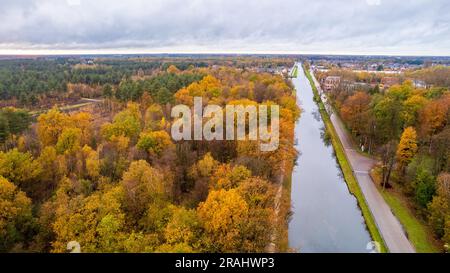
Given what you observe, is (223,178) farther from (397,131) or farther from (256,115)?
(397,131)

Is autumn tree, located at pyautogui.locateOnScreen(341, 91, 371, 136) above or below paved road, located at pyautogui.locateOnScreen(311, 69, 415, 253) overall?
above

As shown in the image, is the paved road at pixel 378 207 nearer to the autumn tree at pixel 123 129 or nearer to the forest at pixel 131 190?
the forest at pixel 131 190

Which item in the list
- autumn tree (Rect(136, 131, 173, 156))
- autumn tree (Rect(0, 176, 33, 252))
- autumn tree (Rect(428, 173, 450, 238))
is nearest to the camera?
A: autumn tree (Rect(0, 176, 33, 252))

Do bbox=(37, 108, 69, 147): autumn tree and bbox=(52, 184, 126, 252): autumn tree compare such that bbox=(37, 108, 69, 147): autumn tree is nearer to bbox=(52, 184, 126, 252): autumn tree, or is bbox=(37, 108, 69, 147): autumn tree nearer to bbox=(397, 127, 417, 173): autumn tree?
bbox=(52, 184, 126, 252): autumn tree

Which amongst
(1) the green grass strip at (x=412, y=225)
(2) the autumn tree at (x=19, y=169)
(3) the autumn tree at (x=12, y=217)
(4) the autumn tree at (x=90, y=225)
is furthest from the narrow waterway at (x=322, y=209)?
(2) the autumn tree at (x=19, y=169)

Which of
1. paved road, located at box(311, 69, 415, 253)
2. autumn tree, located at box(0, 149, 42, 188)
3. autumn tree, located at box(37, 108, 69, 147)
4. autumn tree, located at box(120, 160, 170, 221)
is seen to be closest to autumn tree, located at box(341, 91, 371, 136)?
paved road, located at box(311, 69, 415, 253)

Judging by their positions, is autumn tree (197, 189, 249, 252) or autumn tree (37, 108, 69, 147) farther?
autumn tree (37, 108, 69, 147)

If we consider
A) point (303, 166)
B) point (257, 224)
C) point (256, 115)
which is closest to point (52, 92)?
point (256, 115)
